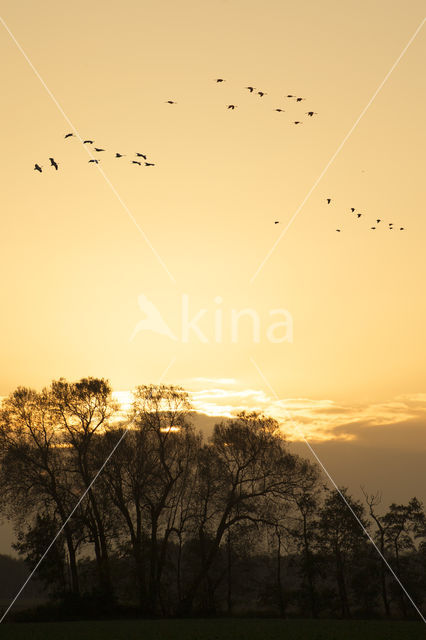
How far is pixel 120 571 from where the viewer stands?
186ft

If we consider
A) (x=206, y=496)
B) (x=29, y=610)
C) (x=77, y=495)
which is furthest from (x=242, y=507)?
(x=29, y=610)

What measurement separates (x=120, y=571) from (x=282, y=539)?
14369mm

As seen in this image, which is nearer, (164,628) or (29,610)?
(164,628)

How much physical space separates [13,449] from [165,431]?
13069 millimetres

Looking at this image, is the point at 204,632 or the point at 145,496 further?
the point at 145,496

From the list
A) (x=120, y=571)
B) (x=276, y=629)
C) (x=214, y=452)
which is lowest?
(x=276, y=629)

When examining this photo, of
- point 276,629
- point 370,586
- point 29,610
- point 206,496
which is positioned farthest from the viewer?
point 370,586

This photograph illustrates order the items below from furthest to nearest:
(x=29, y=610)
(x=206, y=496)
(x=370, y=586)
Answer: (x=370, y=586), (x=206, y=496), (x=29, y=610)

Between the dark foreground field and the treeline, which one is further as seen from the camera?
the treeline

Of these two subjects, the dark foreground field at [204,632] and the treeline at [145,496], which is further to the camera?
the treeline at [145,496]

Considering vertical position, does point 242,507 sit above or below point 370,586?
above

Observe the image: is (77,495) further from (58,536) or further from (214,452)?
(214,452)

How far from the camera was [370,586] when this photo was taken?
215 ft

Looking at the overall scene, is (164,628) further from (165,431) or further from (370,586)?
(370,586)
